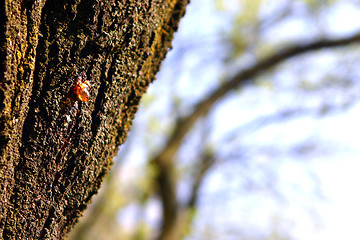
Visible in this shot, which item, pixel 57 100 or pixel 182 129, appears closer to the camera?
pixel 57 100

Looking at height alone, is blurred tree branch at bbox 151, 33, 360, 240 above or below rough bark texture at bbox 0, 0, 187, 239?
above

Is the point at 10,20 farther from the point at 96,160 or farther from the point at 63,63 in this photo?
the point at 96,160

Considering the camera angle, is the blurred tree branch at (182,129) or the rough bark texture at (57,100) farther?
the blurred tree branch at (182,129)

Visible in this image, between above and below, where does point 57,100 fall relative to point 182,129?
below

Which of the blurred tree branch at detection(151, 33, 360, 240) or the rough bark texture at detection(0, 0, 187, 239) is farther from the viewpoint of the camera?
the blurred tree branch at detection(151, 33, 360, 240)

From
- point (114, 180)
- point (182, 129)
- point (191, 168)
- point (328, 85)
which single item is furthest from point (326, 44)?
point (114, 180)
